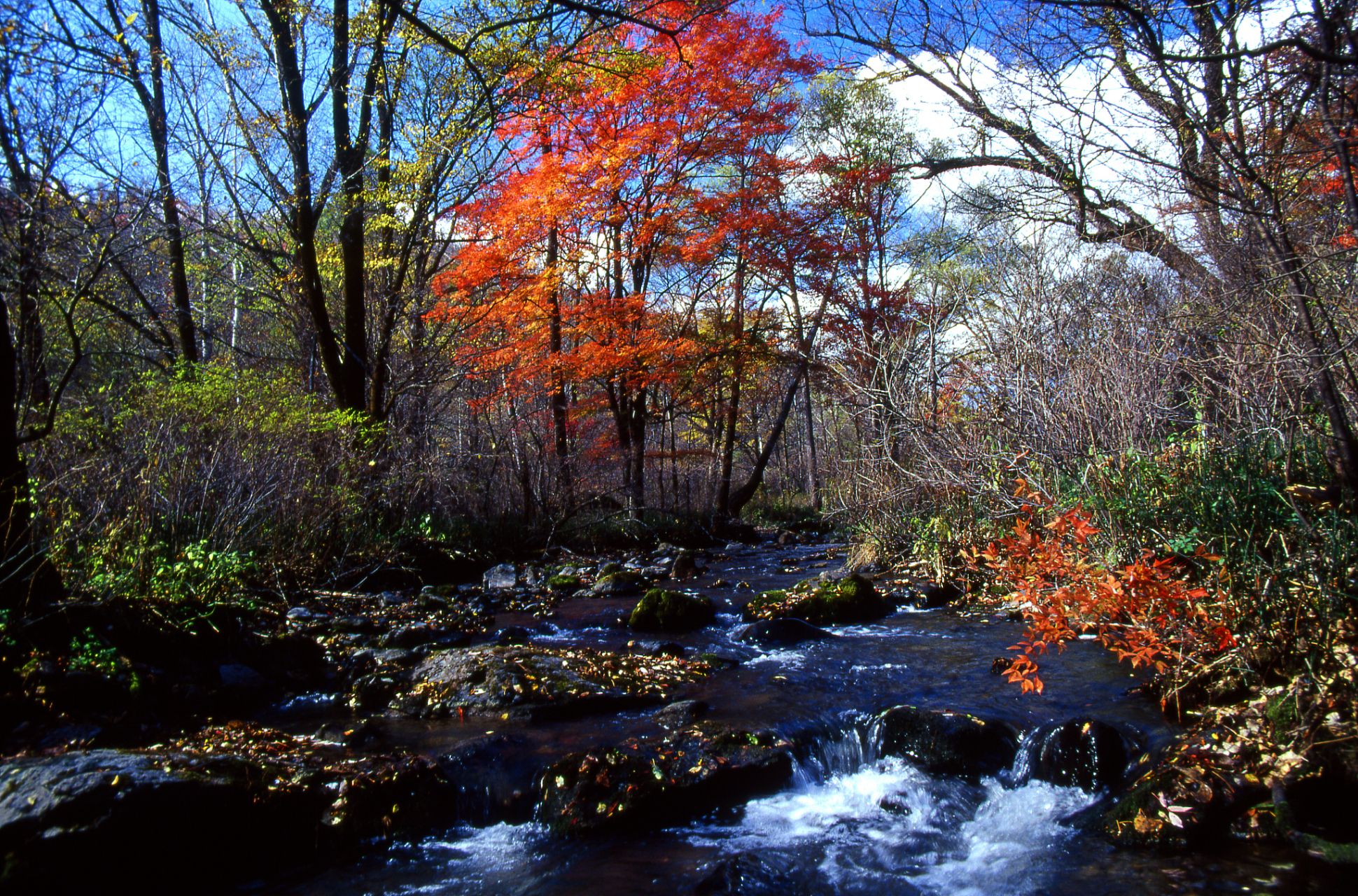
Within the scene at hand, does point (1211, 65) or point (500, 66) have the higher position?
point (500, 66)

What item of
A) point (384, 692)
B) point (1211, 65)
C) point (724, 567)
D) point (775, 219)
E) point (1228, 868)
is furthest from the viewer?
point (775, 219)

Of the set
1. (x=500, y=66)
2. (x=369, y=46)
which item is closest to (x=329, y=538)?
(x=500, y=66)

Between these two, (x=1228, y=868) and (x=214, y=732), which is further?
(x=214, y=732)

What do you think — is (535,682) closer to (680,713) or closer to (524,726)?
(524,726)

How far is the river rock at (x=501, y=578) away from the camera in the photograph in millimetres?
10047

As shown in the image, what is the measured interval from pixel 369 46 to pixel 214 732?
9.03 metres

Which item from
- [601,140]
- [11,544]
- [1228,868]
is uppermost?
[601,140]

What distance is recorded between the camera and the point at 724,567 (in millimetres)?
12188

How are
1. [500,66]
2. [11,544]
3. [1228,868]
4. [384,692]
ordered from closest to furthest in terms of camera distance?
[1228,868]
[11,544]
[384,692]
[500,66]

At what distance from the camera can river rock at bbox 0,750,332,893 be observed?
2900 mm

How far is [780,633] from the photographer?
22.4ft

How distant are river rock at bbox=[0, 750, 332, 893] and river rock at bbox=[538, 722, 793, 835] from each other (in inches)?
46.6

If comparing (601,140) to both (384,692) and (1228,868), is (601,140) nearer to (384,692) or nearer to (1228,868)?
(384,692)

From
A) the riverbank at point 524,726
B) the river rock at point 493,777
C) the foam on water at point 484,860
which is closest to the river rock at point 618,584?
the riverbank at point 524,726
